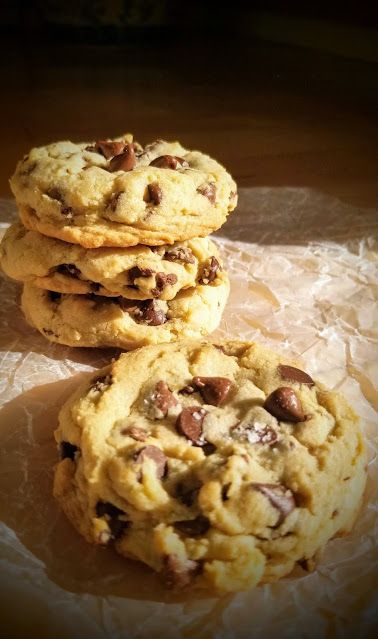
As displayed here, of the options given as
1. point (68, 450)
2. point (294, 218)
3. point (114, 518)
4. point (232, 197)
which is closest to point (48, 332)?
point (68, 450)

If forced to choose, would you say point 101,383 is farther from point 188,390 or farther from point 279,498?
point 279,498

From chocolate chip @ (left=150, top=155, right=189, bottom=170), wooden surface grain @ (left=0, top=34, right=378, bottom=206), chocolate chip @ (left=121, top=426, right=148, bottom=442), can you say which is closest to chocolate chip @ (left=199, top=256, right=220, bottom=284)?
chocolate chip @ (left=150, top=155, right=189, bottom=170)

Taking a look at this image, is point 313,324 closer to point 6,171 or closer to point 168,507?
point 168,507

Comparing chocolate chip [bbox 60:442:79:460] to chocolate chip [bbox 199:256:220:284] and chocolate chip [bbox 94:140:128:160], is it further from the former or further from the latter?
chocolate chip [bbox 94:140:128:160]

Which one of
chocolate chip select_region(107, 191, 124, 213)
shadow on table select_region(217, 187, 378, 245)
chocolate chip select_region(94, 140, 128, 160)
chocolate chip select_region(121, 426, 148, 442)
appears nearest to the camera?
chocolate chip select_region(121, 426, 148, 442)

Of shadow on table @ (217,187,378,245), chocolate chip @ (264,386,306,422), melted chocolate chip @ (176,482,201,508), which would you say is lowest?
shadow on table @ (217,187,378,245)

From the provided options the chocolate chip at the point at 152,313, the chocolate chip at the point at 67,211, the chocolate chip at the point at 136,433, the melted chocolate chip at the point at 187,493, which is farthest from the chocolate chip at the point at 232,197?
the melted chocolate chip at the point at 187,493
